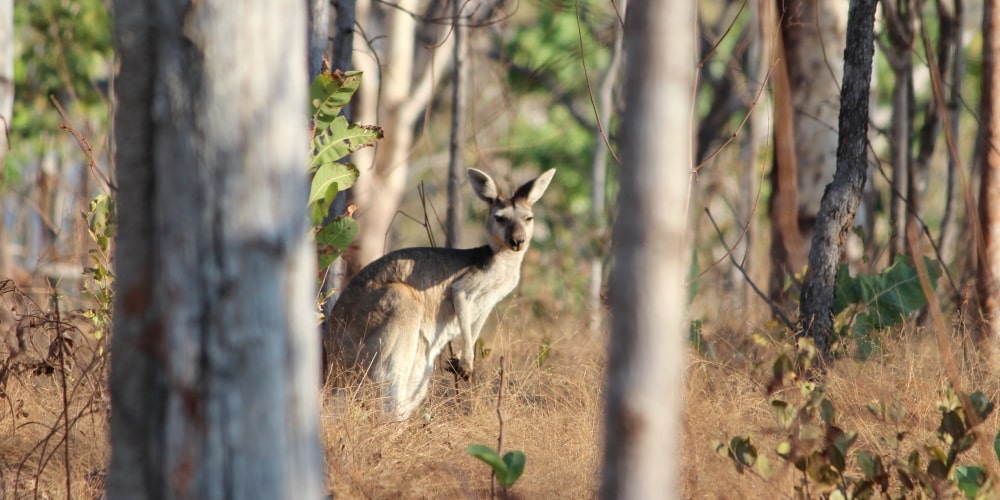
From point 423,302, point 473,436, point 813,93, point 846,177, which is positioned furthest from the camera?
point 813,93

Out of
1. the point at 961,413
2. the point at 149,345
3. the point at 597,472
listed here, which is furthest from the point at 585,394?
the point at 149,345

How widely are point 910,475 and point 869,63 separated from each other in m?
2.75

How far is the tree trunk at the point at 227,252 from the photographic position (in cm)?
248

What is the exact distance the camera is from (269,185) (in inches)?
98.7

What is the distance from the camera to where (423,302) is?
655 cm

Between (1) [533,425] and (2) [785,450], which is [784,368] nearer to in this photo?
(2) [785,450]

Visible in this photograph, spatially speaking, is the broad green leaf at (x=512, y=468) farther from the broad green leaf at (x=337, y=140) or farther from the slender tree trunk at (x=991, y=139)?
the slender tree trunk at (x=991, y=139)

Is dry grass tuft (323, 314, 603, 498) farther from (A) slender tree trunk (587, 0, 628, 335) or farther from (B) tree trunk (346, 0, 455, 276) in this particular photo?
(B) tree trunk (346, 0, 455, 276)

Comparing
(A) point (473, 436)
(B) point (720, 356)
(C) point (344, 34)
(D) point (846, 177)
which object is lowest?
(A) point (473, 436)

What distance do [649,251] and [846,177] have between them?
3742 mm

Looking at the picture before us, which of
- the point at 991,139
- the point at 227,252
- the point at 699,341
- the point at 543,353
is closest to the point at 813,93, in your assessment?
the point at 991,139

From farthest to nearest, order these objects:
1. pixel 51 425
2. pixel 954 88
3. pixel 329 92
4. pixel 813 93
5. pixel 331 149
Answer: pixel 813 93 → pixel 954 88 → pixel 331 149 → pixel 329 92 → pixel 51 425

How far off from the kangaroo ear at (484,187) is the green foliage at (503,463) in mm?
3339

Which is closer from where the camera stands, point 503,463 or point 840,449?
point 840,449
